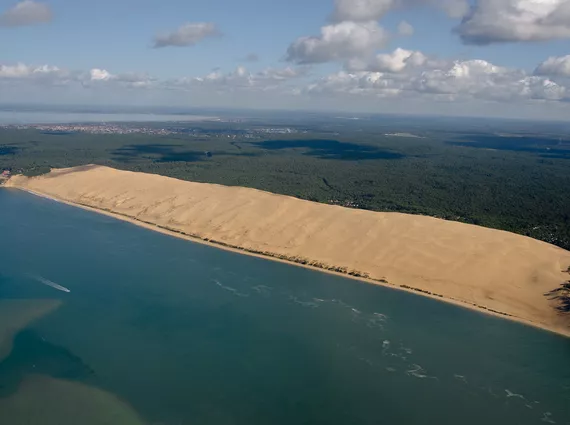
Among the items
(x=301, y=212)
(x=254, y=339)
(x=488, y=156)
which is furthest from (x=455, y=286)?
(x=488, y=156)

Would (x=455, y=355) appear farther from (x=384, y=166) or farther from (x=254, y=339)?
(x=384, y=166)

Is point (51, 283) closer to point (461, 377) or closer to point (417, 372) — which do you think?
point (417, 372)

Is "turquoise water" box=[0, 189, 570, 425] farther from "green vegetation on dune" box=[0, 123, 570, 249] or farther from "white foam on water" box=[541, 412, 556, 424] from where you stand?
"green vegetation on dune" box=[0, 123, 570, 249]

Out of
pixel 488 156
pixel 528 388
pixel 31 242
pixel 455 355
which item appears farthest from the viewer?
pixel 488 156

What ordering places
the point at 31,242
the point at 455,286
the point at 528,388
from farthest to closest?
1. the point at 31,242
2. the point at 455,286
3. the point at 528,388

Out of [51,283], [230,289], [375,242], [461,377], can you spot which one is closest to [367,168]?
[375,242]

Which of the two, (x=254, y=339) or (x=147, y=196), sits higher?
(x=147, y=196)
